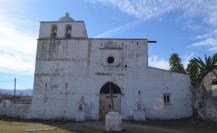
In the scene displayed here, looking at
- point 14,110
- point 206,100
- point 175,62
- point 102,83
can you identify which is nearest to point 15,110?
point 14,110

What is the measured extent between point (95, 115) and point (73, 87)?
2.95 meters

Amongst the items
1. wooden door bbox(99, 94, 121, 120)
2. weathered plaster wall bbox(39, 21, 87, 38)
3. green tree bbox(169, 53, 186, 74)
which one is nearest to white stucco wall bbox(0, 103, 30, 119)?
wooden door bbox(99, 94, 121, 120)

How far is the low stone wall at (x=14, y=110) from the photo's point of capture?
24.3 meters

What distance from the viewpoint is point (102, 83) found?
78.9ft

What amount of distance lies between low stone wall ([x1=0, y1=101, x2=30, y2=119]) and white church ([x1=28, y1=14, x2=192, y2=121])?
2.06 ft

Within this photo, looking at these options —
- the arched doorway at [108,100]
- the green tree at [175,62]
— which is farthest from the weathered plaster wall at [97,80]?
the green tree at [175,62]

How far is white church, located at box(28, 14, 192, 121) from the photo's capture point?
2367cm

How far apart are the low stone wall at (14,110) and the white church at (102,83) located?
63 centimetres

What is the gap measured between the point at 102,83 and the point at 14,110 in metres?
7.82

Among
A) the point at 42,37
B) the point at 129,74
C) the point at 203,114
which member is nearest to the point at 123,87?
the point at 129,74

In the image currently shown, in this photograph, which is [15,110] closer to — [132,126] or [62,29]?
[62,29]

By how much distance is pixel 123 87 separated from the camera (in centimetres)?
2395

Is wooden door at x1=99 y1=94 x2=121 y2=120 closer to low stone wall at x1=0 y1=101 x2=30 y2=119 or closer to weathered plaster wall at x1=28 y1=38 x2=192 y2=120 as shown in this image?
weathered plaster wall at x1=28 y1=38 x2=192 y2=120

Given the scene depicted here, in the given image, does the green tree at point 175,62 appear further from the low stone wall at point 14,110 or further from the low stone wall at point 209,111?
the low stone wall at point 14,110
